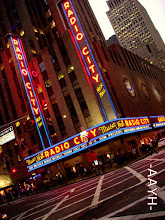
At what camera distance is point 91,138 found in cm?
2673

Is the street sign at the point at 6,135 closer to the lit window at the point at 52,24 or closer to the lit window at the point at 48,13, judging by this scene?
the lit window at the point at 52,24

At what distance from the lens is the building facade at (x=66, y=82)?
98.6 feet

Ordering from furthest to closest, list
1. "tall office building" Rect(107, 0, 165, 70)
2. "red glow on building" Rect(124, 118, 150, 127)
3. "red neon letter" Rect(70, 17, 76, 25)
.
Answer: "tall office building" Rect(107, 0, 165, 70) < "red neon letter" Rect(70, 17, 76, 25) < "red glow on building" Rect(124, 118, 150, 127)

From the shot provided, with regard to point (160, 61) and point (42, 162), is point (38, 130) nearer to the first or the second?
point (42, 162)

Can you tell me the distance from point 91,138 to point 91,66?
1123 cm

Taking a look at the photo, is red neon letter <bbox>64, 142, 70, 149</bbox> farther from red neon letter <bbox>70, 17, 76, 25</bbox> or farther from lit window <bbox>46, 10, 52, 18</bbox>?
lit window <bbox>46, 10, 52, 18</bbox>

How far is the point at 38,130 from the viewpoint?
3528 cm

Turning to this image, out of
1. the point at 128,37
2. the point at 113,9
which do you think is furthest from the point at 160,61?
the point at 113,9

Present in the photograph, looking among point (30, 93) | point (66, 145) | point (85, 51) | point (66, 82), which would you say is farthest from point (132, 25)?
point (66, 145)

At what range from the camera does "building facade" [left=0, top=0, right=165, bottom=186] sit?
30047 mm

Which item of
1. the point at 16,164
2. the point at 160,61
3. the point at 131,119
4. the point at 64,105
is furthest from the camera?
the point at 160,61

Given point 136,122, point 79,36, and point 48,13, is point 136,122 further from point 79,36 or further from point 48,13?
point 48,13

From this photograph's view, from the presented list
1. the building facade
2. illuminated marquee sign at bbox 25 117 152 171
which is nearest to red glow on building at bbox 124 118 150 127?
illuminated marquee sign at bbox 25 117 152 171

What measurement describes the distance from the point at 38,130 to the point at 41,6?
41102 mm
